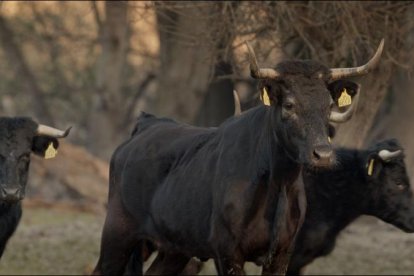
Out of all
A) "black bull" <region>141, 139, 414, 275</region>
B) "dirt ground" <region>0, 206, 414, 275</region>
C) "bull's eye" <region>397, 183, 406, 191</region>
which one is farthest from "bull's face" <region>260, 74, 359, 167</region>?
"dirt ground" <region>0, 206, 414, 275</region>

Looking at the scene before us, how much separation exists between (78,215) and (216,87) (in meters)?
3.95

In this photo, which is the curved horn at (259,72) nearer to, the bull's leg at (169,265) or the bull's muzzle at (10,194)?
the bull's leg at (169,265)

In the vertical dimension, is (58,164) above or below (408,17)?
below

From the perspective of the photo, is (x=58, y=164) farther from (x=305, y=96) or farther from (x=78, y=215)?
(x=305, y=96)

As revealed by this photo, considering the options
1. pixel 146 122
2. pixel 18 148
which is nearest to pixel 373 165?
pixel 146 122

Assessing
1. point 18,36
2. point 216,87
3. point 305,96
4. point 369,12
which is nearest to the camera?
point 305,96

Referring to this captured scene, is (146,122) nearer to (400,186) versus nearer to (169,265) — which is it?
(169,265)

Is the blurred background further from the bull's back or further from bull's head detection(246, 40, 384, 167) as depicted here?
bull's head detection(246, 40, 384, 167)

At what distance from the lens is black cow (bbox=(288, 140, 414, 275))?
41.7 ft

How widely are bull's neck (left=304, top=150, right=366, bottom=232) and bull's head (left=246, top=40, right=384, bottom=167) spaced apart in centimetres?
337

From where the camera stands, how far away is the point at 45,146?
1232cm

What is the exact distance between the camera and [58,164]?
2411 centimetres

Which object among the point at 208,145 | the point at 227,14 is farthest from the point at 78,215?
the point at 208,145

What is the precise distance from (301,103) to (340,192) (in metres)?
3.81
